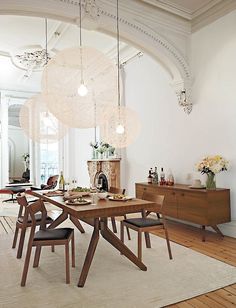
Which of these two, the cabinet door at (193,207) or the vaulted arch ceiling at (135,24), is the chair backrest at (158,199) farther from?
the vaulted arch ceiling at (135,24)

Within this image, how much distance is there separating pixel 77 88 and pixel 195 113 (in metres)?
2.42

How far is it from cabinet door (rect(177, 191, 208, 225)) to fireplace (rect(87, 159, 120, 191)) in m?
2.34

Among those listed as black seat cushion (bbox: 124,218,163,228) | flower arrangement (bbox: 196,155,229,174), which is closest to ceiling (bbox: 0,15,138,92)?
flower arrangement (bbox: 196,155,229,174)

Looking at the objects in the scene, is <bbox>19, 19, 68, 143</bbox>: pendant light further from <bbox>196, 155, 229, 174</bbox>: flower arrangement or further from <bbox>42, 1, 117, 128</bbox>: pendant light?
<bbox>196, 155, 229, 174</bbox>: flower arrangement

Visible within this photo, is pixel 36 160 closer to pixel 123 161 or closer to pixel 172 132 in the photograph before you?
Result: pixel 123 161

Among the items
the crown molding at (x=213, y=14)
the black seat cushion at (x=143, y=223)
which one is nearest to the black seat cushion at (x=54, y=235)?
the black seat cushion at (x=143, y=223)

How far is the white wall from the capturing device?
14.3 ft

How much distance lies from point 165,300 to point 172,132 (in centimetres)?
365

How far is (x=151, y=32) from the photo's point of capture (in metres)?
4.58

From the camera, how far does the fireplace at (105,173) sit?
6.89 meters

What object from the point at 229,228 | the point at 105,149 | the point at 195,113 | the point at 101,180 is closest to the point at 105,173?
the point at 101,180

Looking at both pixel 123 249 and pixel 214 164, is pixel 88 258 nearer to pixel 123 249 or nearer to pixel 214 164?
pixel 123 249

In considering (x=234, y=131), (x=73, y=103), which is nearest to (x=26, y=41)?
(x=73, y=103)

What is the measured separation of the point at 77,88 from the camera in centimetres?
351
